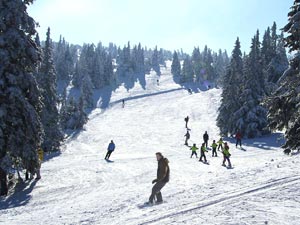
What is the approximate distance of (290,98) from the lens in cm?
1886

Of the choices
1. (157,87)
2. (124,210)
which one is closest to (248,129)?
(124,210)

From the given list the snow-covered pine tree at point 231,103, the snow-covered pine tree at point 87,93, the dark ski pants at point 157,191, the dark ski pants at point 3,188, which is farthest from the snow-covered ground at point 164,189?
the snow-covered pine tree at point 87,93

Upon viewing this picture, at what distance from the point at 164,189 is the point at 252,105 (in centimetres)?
2786

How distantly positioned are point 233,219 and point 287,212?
1575 mm

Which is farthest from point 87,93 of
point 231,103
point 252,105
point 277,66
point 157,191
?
point 157,191

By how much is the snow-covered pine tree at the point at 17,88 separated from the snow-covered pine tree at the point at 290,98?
1198 centimetres

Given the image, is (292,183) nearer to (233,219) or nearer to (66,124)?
(233,219)

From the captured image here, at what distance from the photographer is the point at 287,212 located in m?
10.1

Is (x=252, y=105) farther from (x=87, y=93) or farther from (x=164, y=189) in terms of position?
(x=87, y=93)

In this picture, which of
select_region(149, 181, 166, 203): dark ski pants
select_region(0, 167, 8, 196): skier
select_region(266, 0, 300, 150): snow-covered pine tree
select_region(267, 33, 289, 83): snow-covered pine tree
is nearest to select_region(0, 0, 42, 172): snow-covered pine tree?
select_region(0, 167, 8, 196): skier

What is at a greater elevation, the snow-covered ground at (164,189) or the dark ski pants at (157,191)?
the dark ski pants at (157,191)

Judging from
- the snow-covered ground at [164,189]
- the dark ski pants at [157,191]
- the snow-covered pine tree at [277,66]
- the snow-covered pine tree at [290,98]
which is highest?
the snow-covered pine tree at [277,66]

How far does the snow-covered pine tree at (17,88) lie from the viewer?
18859mm

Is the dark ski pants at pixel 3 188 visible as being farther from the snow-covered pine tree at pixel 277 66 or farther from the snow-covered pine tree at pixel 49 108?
the snow-covered pine tree at pixel 277 66
